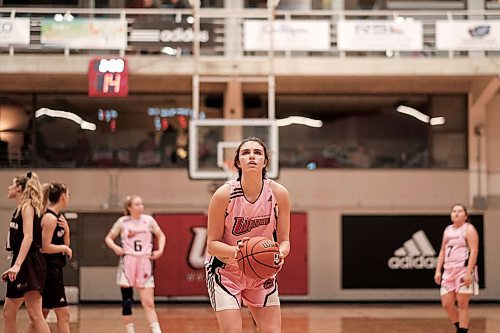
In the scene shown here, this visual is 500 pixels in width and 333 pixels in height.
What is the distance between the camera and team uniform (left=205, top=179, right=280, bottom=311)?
5.47 m

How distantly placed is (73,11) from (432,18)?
23.8ft

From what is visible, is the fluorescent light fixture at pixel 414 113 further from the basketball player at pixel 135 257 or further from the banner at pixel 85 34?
the basketball player at pixel 135 257

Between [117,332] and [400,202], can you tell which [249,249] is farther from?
[400,202]

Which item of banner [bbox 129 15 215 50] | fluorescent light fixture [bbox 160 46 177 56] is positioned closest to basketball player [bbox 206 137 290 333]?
banner [bbox 129 15 215 50]

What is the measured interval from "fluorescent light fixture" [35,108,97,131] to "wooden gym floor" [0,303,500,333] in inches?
140

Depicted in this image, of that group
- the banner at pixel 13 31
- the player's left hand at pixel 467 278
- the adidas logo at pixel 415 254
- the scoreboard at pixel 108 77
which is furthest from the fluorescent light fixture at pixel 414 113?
the banner at pixel 13 31

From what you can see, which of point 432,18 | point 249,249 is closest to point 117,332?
point 249,249

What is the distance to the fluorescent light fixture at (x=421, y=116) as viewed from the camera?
16.4 meters

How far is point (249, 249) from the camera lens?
521cm

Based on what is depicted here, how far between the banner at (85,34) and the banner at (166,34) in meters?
0.37

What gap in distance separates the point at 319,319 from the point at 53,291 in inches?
253

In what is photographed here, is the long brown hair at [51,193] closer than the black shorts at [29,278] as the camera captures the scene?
No

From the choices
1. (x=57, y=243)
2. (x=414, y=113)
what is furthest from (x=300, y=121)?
(x=57, y=243)

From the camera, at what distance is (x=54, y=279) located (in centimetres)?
785
